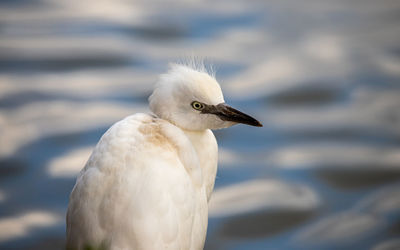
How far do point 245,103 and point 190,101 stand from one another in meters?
1.96

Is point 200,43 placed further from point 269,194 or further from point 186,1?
point 269,194

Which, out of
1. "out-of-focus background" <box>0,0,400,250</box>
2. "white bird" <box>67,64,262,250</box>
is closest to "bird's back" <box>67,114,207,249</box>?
"white bird" <box>67,64,262,250</box>

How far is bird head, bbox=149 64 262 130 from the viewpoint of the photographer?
192 cm

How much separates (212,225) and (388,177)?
963 millimetres

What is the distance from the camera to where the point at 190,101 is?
6.34ft

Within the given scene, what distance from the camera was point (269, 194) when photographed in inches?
125

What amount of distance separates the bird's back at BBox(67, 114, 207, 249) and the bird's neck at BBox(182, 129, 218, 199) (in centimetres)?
17

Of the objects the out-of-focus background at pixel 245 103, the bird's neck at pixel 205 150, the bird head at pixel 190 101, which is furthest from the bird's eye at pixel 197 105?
the out-of-focus background at pixel 245 103

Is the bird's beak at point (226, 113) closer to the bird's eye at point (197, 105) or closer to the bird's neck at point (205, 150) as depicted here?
the bird's eye at point (197, 105)

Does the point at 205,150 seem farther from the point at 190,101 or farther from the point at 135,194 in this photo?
the point at 135,194

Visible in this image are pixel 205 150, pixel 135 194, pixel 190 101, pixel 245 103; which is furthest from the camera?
pixel 245 103

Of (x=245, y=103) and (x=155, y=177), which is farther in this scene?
(x=245, y=103)

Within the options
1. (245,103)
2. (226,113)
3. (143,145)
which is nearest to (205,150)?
(226,113)

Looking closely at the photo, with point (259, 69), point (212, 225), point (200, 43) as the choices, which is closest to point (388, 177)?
point (212, 225)
